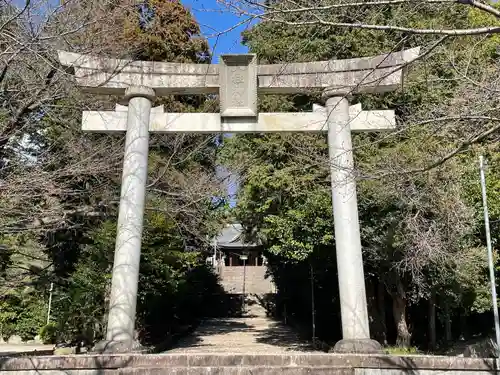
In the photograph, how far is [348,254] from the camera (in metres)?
7.86

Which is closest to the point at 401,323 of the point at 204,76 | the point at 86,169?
the point at 204,76

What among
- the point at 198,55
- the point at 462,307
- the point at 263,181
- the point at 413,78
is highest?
→ the point at 198,55

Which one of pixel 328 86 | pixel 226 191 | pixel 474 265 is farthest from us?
pixel 226 191

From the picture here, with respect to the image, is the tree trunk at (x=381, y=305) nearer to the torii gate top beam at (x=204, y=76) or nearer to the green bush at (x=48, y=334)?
the torii gate top beam at (x=204, y=76)

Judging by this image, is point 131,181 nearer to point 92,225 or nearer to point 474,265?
point 92,225

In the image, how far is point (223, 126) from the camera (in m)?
8.88

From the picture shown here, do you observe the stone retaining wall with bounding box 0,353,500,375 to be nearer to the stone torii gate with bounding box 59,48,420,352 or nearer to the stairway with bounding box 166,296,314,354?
the stone torii gate with bounding box 59,48,420,352

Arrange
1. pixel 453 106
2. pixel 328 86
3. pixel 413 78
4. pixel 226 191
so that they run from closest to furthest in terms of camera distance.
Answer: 1. pixel 453 106
2. pixel 328 86
3. pixel 413 78
4. pixel 226 191

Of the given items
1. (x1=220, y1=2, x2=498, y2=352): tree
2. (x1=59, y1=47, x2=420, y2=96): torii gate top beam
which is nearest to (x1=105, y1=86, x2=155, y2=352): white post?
(x1=59, y1=47, x2=420, y2=96): torii gate top beam

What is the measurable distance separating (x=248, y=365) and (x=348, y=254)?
2669 millimetres

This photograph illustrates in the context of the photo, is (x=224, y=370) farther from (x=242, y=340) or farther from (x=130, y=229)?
(x=242, y=340)

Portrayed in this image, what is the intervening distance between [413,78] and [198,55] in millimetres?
8690

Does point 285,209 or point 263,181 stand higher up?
point 263,181

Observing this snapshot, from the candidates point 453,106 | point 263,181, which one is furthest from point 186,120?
point 453,106
